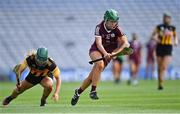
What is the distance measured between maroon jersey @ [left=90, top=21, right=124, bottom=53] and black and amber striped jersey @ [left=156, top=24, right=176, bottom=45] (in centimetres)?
764

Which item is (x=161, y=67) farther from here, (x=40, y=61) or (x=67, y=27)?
(x=67, y=27)

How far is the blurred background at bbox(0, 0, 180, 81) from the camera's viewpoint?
36906 millimetres

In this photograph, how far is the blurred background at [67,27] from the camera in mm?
36906

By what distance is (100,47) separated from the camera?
47.6 ft

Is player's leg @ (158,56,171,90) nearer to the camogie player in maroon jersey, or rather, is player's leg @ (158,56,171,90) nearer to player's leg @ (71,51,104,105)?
the camogie player in maroon jersey

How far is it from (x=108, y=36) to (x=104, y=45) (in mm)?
239

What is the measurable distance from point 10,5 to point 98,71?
80.5 feet

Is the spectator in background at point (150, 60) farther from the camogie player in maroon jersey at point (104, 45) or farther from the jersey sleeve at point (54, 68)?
the jersey sleeve at point (54, 68)

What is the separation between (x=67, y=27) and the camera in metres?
38.4

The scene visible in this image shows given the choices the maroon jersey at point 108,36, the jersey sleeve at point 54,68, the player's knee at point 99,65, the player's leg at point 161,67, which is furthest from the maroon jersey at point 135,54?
the jersey sleeve at point 54,68

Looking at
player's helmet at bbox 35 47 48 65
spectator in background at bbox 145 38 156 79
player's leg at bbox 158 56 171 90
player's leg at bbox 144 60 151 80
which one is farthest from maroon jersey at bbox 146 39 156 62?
player's helmet at bbox 35 47 48 65

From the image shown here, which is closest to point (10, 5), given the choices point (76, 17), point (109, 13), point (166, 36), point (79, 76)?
point (76, 17)

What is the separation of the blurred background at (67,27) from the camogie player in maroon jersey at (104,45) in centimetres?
2041

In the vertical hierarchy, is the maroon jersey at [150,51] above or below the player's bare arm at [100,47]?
above
